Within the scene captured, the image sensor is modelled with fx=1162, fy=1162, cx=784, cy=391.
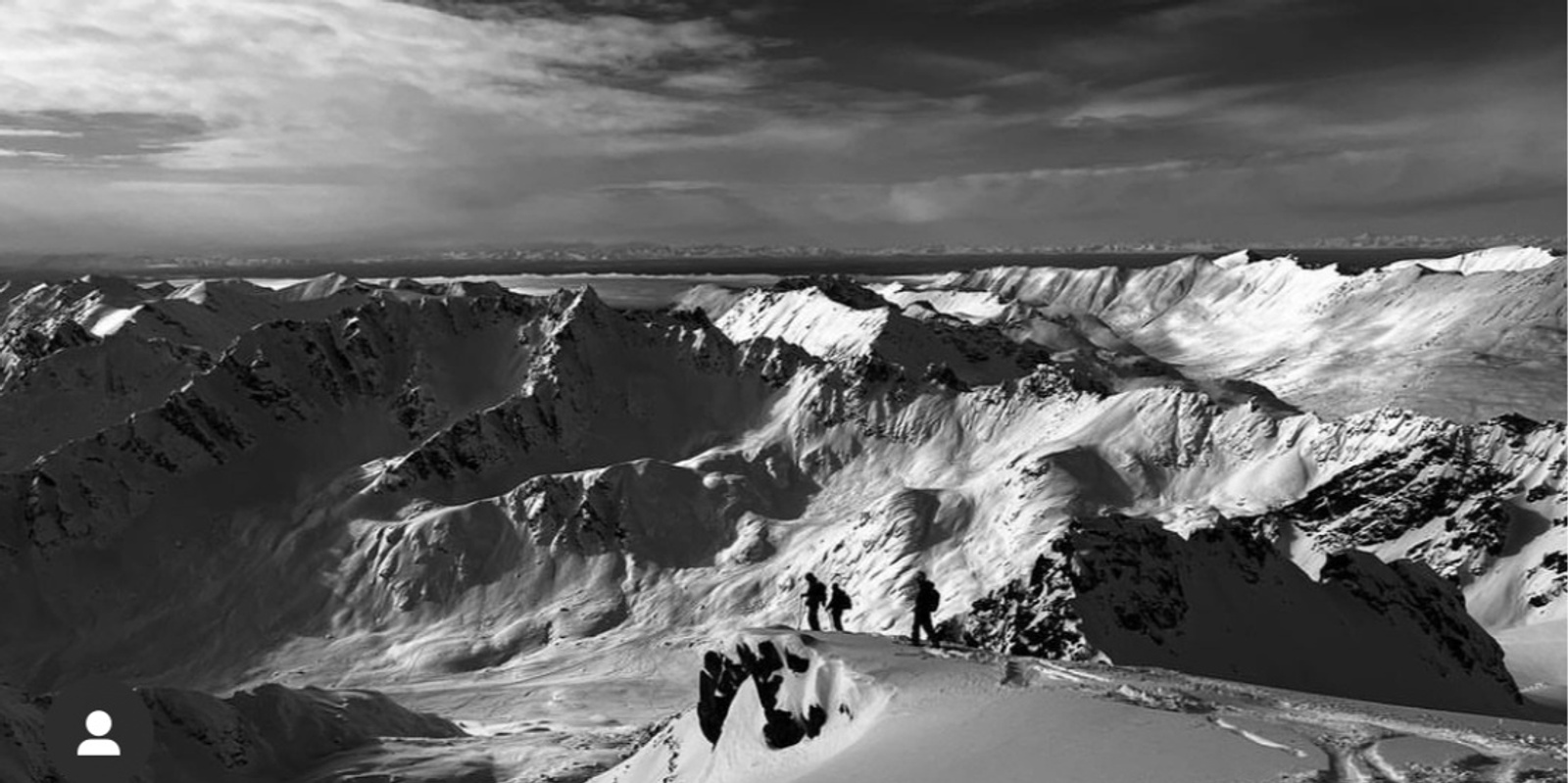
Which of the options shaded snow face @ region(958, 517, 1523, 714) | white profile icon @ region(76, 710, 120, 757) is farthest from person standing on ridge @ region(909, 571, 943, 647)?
shaded snow face @ region(958, 517, 1523, 714)

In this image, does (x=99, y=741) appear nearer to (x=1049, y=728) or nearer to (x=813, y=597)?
(x=1049, y=728)

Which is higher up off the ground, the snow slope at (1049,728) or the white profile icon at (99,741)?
the white profile icon at (99,741)

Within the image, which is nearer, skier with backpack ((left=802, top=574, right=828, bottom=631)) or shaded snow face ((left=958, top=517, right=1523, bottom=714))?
skier with backpack ((left=802, top=574, right=828, bottom=631))

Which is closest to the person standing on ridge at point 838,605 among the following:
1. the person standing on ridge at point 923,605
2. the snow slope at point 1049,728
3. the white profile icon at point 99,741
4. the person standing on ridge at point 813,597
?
the person standing on ridge at point 813,597

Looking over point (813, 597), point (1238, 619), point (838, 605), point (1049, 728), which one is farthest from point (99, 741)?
point (1238, 619)

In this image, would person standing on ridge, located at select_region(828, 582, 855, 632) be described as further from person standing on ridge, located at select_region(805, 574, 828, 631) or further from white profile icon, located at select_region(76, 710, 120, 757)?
white profile icon, located at select_region(76, 710, 120, 757)

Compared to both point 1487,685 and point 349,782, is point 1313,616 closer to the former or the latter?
point 1487,685

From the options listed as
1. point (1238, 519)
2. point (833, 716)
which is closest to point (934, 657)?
point (833, 716)

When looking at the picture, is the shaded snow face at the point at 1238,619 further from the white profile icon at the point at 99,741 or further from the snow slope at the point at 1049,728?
the white profile icon at the point at 99,741
